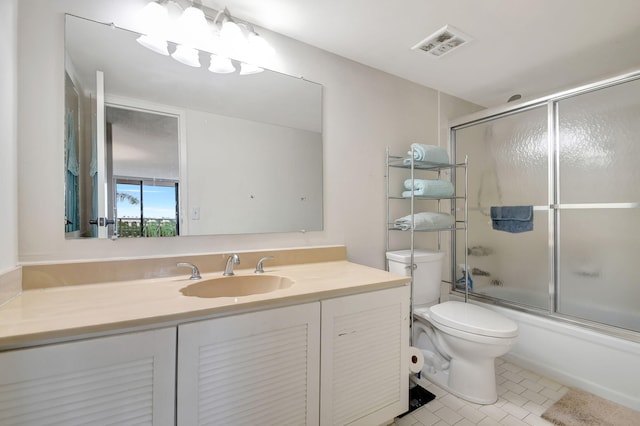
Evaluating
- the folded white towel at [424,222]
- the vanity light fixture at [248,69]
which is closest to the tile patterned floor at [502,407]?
the folded white towel at [424,222]

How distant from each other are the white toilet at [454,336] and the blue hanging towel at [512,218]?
0.67m

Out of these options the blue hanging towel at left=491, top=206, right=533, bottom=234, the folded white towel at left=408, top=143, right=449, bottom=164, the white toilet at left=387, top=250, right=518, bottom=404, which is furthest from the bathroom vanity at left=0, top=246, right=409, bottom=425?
the blue hanging towel at left=491, top=206, right=533, bottom=234

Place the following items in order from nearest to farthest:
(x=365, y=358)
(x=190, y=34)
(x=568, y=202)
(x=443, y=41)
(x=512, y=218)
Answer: (x=365, y=358) < (x=190, y=34) < (x=443, y=41) < (x=568, y=202) < (x=512, y=218)

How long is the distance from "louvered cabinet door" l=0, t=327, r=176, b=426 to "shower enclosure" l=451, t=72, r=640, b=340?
2319 mm

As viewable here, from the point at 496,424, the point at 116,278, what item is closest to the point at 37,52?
the point at 116,278

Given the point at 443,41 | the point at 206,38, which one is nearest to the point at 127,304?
the point at 206,38

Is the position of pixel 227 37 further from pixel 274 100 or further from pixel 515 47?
pixel 515 47

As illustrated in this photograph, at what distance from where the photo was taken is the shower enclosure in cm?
169

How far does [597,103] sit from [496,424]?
1995 mm

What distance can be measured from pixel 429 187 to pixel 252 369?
1.53m

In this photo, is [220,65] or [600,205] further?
[600,205]

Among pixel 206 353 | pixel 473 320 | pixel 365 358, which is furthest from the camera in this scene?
pixel 473 320

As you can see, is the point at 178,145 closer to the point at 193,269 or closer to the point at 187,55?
the point at 187,55

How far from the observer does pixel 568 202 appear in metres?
1.87
